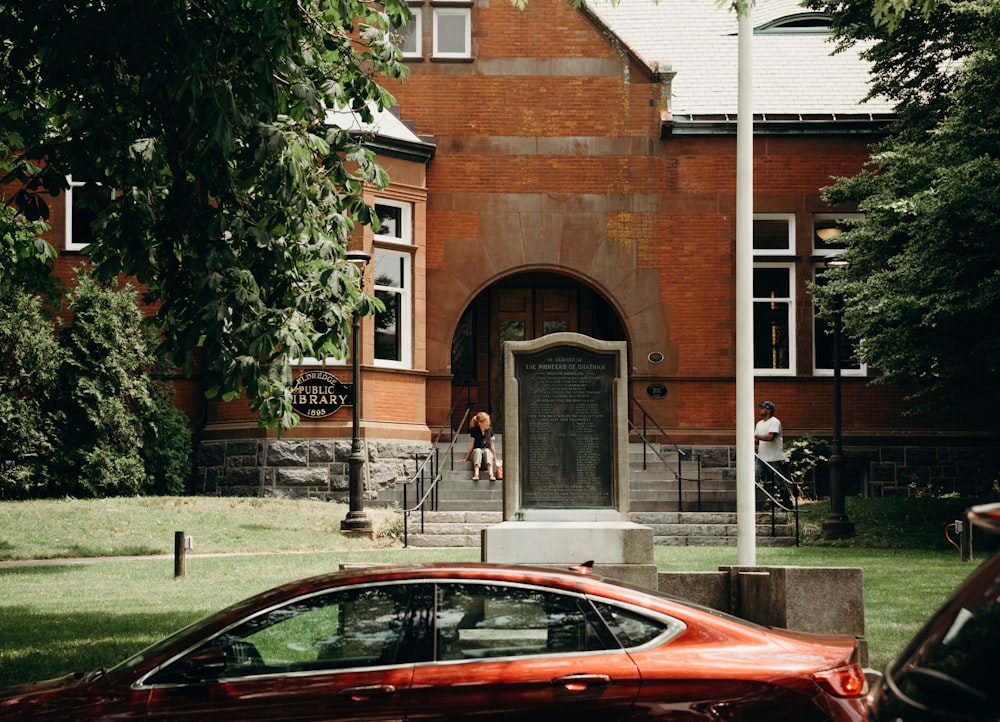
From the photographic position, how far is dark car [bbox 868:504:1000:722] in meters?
2.65

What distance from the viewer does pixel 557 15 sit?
2480 cm

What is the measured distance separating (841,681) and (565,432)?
17.2ft

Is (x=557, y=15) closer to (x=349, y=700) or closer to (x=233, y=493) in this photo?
(x=233, y=493)

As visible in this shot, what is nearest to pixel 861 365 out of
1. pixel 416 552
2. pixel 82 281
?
pixel 416 552

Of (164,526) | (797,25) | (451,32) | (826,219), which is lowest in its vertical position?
(164,526)

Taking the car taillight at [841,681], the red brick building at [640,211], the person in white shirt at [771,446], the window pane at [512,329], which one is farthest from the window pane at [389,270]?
the car taillight at [841,681]

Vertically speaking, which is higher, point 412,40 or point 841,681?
point 412,40

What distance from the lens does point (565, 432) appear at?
33.7ft

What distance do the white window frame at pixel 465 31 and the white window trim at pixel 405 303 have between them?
433 centimetres

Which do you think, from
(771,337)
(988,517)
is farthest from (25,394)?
(988,517)

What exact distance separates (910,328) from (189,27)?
13.0 m

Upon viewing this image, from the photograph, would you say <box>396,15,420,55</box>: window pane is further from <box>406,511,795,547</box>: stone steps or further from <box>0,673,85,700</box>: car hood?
<box>0,673,85,700</box>: car hood

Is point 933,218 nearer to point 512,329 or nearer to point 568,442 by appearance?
point 568,442

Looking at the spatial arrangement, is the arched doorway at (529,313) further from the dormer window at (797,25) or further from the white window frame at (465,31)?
the dormer window at (797,25)
